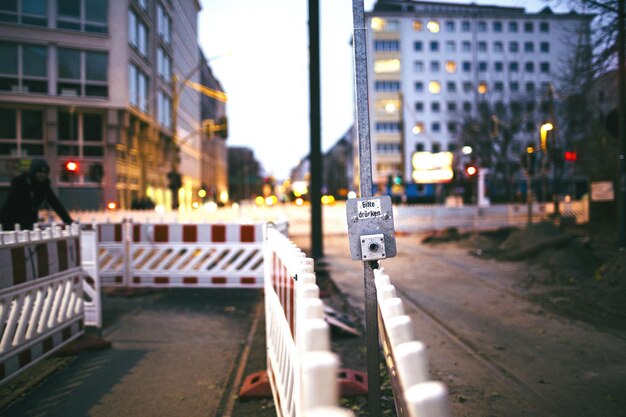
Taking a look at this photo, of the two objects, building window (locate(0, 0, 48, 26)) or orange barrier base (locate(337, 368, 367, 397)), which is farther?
building window (locate(0, 0, 48, 26))

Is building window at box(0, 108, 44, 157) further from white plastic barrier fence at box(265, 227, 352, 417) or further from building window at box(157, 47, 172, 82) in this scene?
white plastic barrier fence at box(265, 227, 352, 417)

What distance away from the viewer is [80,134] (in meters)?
27.7

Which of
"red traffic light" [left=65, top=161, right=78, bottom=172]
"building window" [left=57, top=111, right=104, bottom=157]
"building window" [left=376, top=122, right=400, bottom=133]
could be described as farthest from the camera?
"building window" [left=376, top=122, right=400, bottom=133]

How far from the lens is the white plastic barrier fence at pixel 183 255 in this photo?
8883 mm

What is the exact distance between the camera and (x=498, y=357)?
5.23 meters

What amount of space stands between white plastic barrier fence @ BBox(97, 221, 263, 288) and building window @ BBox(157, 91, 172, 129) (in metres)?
29.2

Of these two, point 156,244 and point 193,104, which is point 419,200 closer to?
point 193,104

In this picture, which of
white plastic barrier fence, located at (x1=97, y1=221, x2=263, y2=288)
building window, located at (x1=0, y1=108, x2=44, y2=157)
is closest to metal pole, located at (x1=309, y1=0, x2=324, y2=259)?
white plastic barrier fence, located at (x1=97, y1=221, x2=263, y2=288)

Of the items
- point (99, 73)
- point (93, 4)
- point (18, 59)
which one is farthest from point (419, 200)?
point (18, 59)

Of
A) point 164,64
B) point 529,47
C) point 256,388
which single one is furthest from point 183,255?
point 529,47

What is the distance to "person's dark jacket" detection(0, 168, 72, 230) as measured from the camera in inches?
254

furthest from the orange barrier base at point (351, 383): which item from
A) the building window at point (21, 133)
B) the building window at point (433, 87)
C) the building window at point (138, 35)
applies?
the building window at point (433, 87)

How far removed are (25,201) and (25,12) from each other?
717 cm

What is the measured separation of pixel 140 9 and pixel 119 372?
57.7 feet
